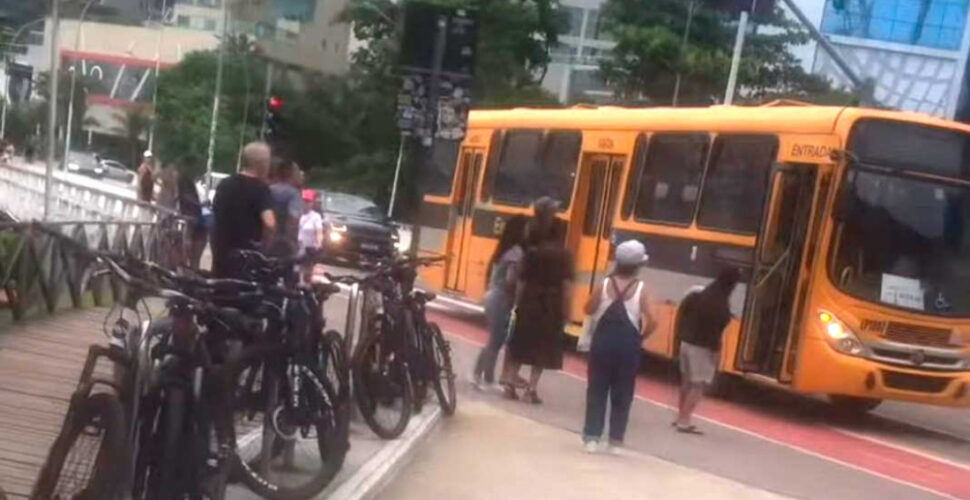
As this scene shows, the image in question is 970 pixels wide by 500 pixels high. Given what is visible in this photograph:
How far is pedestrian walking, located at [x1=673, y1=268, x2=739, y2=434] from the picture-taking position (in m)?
14.9

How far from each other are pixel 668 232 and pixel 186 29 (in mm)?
9928

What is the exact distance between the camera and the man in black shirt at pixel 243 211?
34.8ft

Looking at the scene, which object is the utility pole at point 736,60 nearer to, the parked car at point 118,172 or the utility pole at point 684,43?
the utility pole at point 684,43

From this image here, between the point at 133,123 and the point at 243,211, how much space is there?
0.90 meters

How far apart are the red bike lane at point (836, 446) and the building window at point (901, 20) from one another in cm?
1189

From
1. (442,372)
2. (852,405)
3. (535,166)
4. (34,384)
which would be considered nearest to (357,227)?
(442,372)

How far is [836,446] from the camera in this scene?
15.9 meters

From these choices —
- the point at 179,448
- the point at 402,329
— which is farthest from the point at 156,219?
the point at 179,448

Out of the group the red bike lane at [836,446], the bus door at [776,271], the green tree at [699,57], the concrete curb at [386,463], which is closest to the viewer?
the concrete curb at [386,463]

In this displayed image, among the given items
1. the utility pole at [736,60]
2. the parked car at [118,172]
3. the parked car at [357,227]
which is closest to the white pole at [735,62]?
the utility pole at [736,60]

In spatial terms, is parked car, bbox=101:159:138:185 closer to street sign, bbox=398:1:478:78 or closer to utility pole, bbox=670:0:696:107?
street sign, bbox=398:1:478:78

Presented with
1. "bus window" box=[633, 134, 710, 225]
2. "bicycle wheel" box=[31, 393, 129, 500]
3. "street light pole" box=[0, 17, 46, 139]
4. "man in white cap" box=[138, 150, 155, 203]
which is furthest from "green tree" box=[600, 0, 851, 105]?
"bicycle wheel" box=[31, 393, 129, 500]

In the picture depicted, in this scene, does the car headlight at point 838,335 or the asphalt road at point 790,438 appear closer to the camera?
the asphalt road at point 790,438

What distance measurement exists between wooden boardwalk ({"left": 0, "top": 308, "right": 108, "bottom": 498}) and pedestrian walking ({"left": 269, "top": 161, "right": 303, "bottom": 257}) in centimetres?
131
